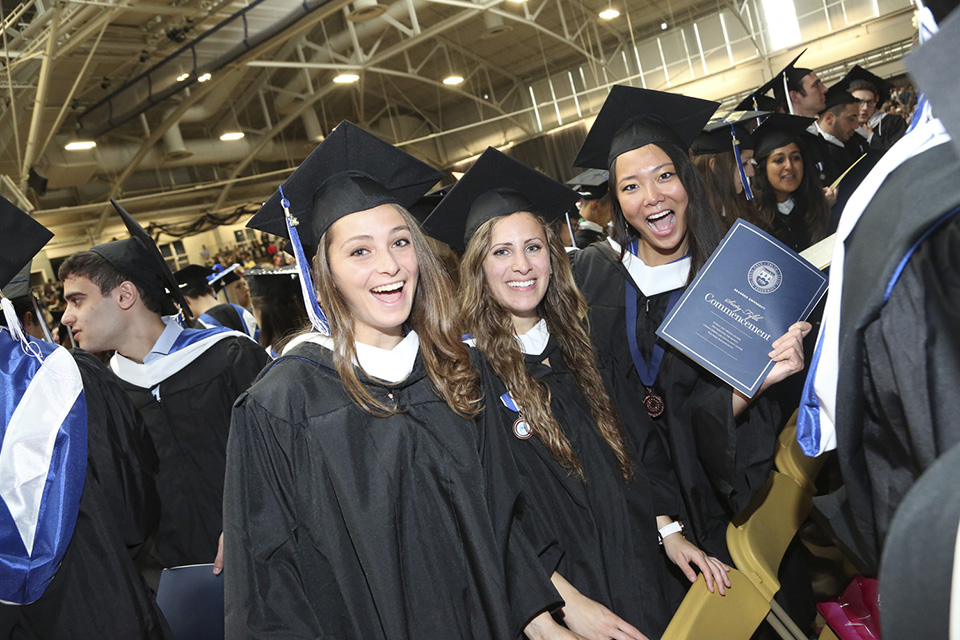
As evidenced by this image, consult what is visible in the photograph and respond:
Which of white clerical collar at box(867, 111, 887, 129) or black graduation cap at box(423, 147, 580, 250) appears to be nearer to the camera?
black graduation cap at box(423, 147, 580, 250)

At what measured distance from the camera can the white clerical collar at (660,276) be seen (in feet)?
8.31

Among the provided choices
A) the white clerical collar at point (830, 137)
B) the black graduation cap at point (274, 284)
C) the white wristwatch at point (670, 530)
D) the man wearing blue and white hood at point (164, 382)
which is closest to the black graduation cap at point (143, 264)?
the man wearing blue and white hood at point (164, 382)

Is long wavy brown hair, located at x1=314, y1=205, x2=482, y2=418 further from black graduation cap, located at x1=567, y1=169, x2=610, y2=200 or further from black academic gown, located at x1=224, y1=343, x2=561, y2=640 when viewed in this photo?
black graduation cap, located at x1=567, y1=169, x2=610, y2=200

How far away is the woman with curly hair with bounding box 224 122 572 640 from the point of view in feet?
5.63

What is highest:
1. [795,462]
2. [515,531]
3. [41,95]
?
[41,95]

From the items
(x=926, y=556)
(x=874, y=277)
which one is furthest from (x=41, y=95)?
(x=926, y=556)

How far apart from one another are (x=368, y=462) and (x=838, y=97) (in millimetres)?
5011

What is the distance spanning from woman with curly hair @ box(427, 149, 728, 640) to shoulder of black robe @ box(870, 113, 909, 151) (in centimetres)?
428

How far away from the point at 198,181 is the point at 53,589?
19311 millimetres

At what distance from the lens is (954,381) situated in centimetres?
91

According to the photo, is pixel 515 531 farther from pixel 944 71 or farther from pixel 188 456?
pixel 188 456

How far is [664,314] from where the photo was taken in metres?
2.55

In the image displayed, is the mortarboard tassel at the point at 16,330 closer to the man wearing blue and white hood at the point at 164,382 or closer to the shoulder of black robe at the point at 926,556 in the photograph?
the man wearing blue and white hood at the point at 164,382

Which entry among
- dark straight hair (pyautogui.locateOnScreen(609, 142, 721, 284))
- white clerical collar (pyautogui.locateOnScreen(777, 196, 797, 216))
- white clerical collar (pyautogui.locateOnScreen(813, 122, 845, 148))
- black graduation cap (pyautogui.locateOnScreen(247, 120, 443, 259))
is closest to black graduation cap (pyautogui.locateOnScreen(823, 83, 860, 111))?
white clerical collar (pyautogui.locateOnScreen(813, 122, 845, 148))
